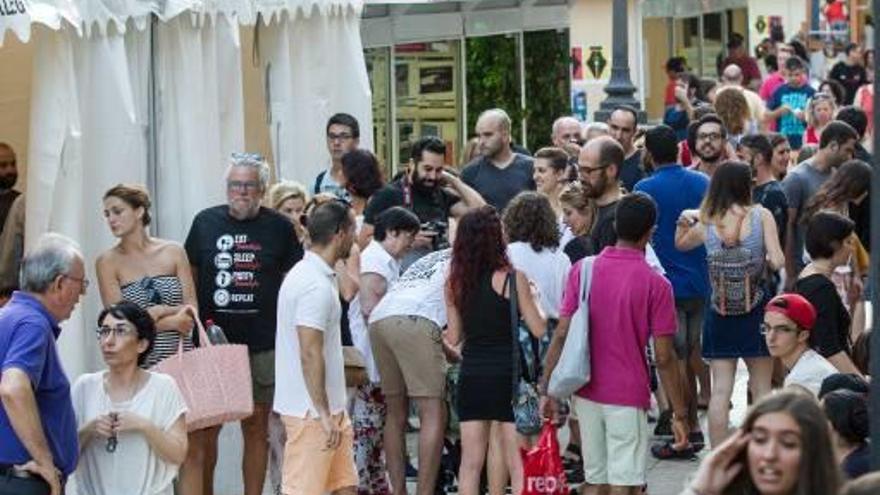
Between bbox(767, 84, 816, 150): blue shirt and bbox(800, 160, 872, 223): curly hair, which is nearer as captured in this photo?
bbox(800, 160, 872, 223): curly hair

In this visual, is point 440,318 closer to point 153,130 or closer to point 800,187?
point 153,130

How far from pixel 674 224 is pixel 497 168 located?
1529 mm

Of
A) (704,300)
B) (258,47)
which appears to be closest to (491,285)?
(704,300)

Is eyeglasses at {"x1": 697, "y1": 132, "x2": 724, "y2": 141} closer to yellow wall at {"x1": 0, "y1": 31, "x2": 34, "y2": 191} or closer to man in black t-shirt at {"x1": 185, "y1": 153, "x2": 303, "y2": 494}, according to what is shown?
man in black t-shirt at {"x1": 185, "y1": 153, "x2": 303, "y2": 494}

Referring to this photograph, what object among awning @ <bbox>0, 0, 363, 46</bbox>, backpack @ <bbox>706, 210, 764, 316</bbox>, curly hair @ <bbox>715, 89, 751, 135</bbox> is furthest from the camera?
curly hair @ <bbox>715, 89, 751, 135</bbox>

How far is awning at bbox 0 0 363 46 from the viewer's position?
1116 cm

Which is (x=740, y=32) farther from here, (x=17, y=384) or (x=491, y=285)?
(x=17, y=384)

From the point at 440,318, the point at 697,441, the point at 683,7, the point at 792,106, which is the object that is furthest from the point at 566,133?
the point at 683,7

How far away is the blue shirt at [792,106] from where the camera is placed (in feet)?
83.8

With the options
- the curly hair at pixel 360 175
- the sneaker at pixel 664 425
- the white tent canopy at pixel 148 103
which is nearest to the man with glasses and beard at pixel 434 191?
the curly hair at pixel 360 175

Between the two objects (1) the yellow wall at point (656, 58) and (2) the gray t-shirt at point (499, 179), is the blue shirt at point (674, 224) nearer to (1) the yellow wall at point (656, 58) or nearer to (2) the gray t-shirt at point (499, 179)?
(2) the gray t-shirt at point (499, 179)

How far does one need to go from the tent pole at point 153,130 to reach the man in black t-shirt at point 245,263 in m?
0.84

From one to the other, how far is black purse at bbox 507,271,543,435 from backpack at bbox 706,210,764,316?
1.94m

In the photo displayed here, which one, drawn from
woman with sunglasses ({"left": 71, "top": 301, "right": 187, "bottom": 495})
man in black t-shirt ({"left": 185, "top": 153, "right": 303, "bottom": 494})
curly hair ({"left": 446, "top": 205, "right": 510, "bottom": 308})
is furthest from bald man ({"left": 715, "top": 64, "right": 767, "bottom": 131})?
woman with sunglasses ({"left": 71, "top": 301, "right": 187, "bottom": 495})
